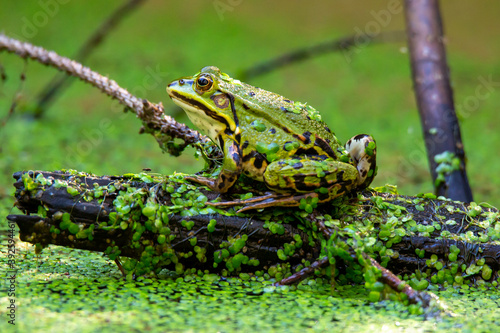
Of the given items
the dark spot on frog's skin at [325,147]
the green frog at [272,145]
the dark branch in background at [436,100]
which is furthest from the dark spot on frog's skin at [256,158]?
the dark branch in background at [436,100]

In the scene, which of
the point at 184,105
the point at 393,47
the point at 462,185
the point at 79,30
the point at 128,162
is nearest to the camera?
the point at 184,105

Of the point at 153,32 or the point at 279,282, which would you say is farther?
the point at 153,32

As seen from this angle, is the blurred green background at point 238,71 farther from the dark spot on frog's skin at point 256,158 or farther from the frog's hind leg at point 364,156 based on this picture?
the dark spot on frog's skin at point 256,158

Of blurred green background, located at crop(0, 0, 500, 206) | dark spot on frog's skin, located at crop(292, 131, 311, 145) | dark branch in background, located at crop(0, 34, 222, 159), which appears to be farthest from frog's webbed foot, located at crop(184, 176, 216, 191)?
blurred green background, located at crop(0, 0, 500, 206)

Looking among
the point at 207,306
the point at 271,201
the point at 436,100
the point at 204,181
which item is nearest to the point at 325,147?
the point at 271,201

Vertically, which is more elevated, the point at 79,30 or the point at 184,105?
the point at 79,30

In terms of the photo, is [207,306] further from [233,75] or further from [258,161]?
[233,75]

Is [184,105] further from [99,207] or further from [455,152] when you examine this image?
[455,152]

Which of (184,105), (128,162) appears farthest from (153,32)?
(184,105)

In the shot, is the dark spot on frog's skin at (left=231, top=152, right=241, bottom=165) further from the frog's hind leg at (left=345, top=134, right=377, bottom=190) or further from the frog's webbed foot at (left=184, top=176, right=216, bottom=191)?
the frog's hind leg at (left=345, top=134, right=377, bottom=190)
